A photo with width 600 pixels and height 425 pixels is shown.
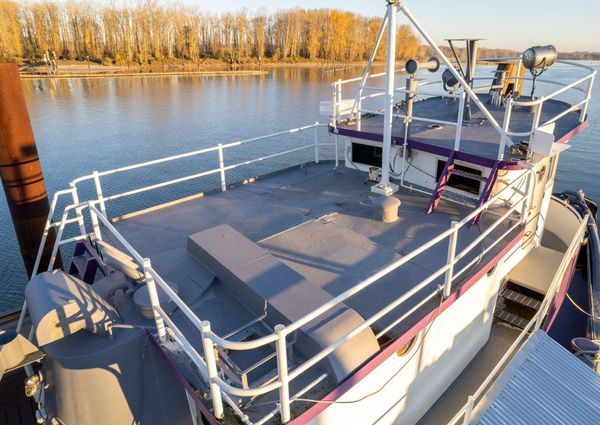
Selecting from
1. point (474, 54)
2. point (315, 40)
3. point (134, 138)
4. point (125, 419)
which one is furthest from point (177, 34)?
point (125, 419)

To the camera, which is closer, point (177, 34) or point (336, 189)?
point (336, 189)

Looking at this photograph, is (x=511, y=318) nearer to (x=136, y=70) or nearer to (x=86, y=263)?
(x=86, y=263)

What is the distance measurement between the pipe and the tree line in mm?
78458

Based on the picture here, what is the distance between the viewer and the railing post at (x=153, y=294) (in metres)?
4.26

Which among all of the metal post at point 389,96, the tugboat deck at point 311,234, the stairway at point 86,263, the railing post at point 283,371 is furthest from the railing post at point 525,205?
the stairway at point 86,263

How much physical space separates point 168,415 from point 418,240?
475cm

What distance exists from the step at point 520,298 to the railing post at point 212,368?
679cm

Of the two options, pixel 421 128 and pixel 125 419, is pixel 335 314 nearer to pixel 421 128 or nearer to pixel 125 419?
pixel 125 419

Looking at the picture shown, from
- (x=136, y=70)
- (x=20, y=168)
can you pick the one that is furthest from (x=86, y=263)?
(x=136, y=70)

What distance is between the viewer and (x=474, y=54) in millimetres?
10391

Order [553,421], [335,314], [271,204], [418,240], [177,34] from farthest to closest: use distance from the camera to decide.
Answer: [177,34], [271,204], [418,240], [553,421], [335,314]

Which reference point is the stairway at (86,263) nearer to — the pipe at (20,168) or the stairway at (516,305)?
the pipe at (20,168)

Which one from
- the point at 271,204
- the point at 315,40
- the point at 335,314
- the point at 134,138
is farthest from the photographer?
the point at 315,40

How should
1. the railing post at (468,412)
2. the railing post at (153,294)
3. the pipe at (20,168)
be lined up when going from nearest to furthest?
1. the railing post at (153,294)
2. the railing post at (468,412)
3. the pipe at (20,168)
